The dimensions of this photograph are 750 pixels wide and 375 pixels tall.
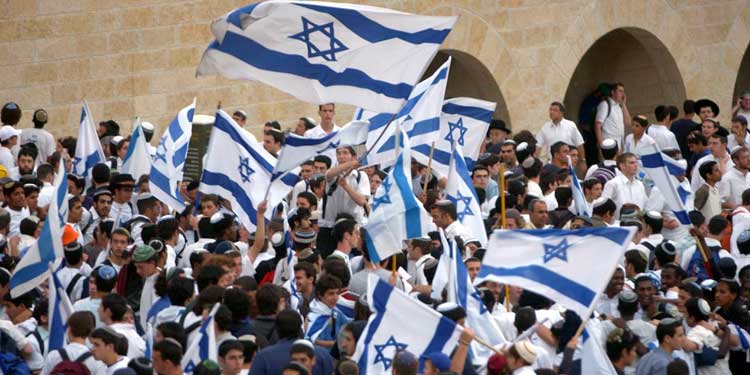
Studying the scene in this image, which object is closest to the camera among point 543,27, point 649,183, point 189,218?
point 189,218

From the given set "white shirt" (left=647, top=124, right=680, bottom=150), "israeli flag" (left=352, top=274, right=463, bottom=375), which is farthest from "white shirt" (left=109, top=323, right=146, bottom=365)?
"white shirt" (left=647, top=124, right=680, bottom=150)

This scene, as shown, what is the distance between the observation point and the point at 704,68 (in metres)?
26.9

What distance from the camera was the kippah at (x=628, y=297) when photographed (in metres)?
12.1

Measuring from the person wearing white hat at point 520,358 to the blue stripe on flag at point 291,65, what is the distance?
10.2ft

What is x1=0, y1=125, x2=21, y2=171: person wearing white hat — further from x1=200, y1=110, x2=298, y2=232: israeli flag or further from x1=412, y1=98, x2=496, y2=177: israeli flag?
x1=412, y1=98, x2=496, y2=177: israeli flag

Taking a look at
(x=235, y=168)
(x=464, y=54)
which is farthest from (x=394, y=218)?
(x=464, y=54)

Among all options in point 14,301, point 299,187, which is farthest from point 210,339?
point 299,187

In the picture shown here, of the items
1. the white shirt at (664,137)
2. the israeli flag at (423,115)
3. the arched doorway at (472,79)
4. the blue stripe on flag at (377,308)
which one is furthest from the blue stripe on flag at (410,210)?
the arched doorway at (472,79)

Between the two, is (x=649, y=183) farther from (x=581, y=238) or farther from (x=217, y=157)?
(x=581, y=238)

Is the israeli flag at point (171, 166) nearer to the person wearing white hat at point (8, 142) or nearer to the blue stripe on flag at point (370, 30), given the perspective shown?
the person wearing white hat at point (8, 142)

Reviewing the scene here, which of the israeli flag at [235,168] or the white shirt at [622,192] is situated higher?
the israeli flag at [235,168]

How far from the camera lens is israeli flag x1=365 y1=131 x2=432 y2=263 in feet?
42.4

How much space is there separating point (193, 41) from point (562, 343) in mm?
12292

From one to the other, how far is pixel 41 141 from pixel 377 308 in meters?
9.38
